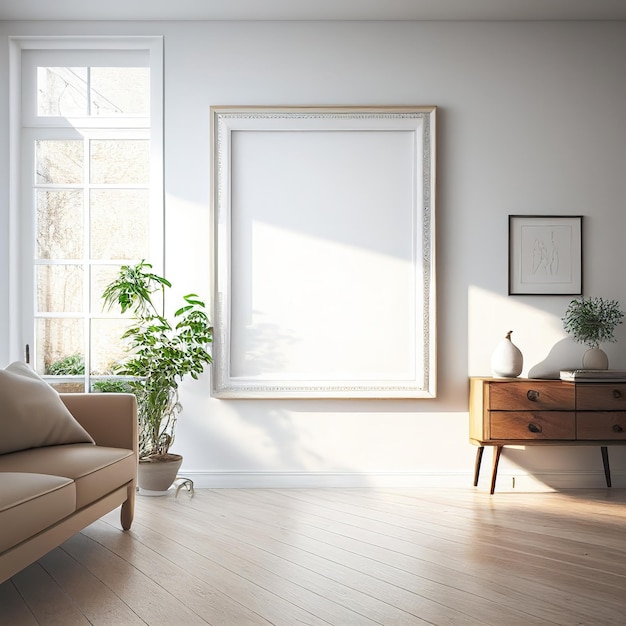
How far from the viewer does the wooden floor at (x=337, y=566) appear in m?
2.12

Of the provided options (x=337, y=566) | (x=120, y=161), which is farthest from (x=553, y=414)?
(x=120, y=161)

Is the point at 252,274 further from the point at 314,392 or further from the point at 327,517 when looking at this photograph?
the point at 327,517

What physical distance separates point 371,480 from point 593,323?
A: 1.55 m

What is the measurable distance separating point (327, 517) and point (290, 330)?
1165 mm

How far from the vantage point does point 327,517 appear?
3307mm

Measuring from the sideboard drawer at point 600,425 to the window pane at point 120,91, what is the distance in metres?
3.09

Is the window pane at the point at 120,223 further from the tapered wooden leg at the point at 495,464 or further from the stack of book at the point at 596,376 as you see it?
the stack of book at the point at 596,376

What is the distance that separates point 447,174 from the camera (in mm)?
4066

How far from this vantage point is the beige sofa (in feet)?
6.72

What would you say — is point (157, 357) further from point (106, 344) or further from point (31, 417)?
point (31, 417)

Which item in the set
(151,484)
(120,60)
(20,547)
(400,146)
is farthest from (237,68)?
(20,547)

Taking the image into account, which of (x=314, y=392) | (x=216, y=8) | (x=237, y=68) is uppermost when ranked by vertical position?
(x=216, y=8)

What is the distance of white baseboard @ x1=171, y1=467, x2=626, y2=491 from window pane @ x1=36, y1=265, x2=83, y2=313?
121 centimetres

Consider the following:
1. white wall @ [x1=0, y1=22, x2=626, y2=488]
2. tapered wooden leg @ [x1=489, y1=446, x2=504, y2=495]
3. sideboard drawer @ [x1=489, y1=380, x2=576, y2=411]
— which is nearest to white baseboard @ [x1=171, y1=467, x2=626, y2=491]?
white wall @ [x1=0, y1=22, x2=626, y2=488]
